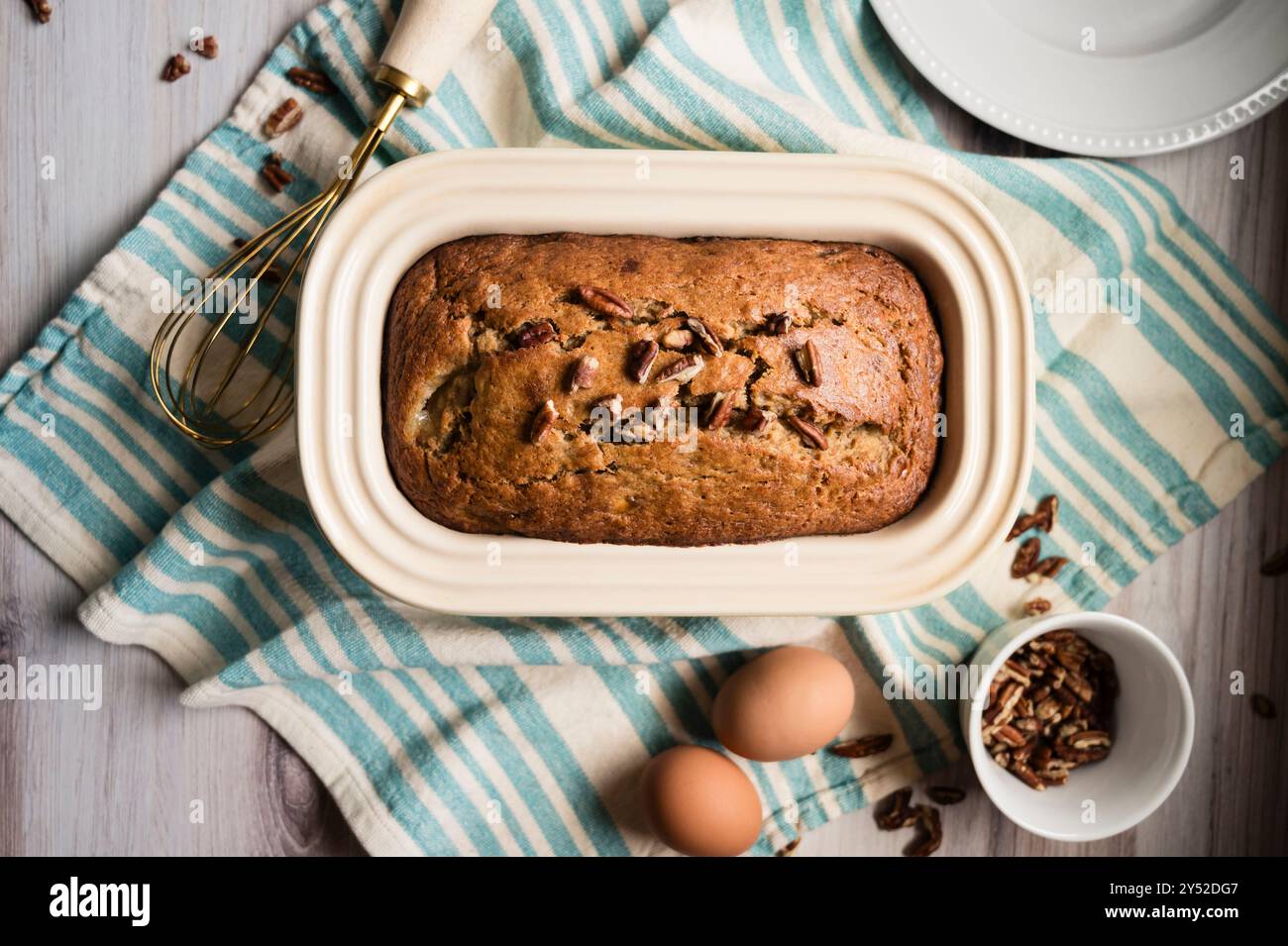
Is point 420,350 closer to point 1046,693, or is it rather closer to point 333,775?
point 333,775

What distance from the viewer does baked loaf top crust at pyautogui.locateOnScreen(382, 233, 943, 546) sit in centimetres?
131

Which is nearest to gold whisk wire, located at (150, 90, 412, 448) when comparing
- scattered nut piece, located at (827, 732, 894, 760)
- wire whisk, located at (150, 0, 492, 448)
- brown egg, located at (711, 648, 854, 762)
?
wire whisk, located at (150, 0, 492, 448)

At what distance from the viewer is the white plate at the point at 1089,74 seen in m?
1.65

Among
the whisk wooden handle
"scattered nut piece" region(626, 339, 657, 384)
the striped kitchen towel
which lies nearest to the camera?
"scattered nut piece" region(626, 339, 657, 384)

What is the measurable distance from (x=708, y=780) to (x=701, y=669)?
0.21 m

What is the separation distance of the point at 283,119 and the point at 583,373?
32.7 inches

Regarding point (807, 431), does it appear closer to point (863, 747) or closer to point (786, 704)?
point (786, 704)

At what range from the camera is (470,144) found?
1.67m

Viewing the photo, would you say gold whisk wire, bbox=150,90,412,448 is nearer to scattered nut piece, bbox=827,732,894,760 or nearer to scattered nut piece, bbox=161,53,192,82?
scattered nut piece, bbox=161,53,192,82

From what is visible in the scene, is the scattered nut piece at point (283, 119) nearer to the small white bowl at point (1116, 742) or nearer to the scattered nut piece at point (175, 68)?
the scattered nut piece at point (175, 68)

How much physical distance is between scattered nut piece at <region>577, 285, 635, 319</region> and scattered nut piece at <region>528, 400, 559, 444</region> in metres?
0.15

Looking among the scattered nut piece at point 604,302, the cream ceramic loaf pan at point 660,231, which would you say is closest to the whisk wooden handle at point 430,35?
the cream ceramic loaf pan at point 660,231
